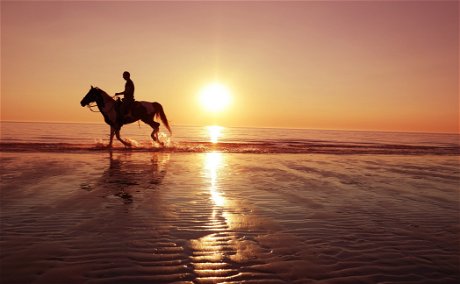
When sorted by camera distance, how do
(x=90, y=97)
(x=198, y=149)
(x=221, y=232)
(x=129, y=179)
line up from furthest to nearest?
(x=198, y=149) → (x=90, y=97) → (x=129, y=179) → (x=221, y=232)

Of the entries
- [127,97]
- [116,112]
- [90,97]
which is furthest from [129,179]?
[90,97]

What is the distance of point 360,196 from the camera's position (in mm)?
7551

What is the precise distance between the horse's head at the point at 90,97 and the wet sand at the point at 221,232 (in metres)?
9.36

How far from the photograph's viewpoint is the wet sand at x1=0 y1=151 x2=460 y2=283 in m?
3.28

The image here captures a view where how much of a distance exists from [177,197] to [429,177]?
925 cm

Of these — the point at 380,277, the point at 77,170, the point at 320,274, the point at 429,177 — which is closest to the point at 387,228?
the point at 380,277

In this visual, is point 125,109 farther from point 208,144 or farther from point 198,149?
point 208,144

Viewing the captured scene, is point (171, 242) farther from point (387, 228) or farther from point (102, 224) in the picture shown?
point (387, 228)

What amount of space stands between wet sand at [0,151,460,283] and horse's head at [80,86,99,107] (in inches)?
369

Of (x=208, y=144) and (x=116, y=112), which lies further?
(x=208, y=144)

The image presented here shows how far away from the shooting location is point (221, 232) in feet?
15.0

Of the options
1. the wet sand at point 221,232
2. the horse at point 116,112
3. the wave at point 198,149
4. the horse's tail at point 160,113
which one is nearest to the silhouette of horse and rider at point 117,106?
the horse at point 116,112

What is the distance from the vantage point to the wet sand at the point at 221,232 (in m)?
3.28

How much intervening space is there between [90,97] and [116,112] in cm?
157
